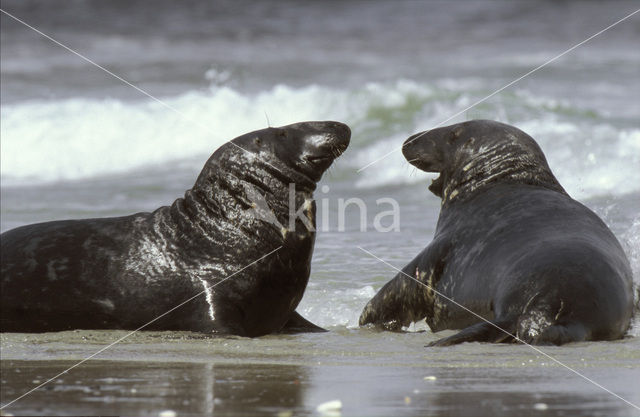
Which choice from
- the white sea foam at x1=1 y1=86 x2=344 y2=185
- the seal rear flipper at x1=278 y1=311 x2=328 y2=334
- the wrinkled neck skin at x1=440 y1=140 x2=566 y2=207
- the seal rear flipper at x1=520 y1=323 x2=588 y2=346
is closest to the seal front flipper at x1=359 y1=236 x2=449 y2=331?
the seal rear flipper at x1=278 y1=311 x2=328 y2=334

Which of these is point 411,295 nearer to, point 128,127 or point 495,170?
point 495,170

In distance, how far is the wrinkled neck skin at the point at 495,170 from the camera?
330 inches

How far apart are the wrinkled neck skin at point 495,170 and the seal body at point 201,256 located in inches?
46.0

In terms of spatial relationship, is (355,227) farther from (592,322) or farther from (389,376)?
(389,376)

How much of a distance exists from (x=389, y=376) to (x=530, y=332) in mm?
1262

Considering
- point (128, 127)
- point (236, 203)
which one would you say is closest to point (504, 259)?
point (236, 203)

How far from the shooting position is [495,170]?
848 centimetres

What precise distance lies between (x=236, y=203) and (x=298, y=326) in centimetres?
93

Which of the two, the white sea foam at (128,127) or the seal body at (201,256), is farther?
the white sea foam at (128,127)

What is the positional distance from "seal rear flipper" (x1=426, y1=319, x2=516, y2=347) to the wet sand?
109mm

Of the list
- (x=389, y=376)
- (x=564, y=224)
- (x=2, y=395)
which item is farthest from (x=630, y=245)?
(x=2, y=395)

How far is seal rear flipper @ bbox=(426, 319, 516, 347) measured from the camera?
6367 mm

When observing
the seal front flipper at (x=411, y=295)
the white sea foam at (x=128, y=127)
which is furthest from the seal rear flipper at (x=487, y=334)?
the white sea foam at (x=128, y=127)

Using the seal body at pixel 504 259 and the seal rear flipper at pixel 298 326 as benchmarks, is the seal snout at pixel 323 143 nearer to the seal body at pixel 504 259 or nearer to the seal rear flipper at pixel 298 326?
the seal body at pixel 504 259
